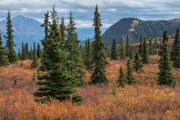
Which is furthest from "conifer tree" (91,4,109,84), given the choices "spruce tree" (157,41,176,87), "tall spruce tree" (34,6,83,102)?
"tall spruce tree" (34,6,83,102)

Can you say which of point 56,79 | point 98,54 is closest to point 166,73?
point 98,54

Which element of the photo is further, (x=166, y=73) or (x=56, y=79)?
(x=166, y=73)

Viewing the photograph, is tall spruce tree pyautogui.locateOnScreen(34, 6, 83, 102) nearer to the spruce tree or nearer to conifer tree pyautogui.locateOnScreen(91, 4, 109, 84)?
conifer tree pyautogui.locateOnScreen(91, 4, 109, 84)

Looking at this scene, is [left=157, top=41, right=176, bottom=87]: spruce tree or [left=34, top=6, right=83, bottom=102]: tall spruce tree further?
[left=157, top=41, right=176, bottom=87]: spruce tree

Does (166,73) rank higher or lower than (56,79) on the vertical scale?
lower

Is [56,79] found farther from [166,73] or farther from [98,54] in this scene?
[166,73]

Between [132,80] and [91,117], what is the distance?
17405 millimetres

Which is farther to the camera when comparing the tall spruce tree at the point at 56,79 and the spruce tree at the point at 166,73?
the spruce tree at the point at 166,73

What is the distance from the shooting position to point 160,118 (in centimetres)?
501

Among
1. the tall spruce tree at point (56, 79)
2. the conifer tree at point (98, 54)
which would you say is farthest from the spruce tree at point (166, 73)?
the tall spruce tree at point (56, 79)

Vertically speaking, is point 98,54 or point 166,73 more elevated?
point 98,54

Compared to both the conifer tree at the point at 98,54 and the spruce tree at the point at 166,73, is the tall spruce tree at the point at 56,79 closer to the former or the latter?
the conifer tree at the point at 98,54

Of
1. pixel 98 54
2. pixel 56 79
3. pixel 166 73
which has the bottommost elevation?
pixel 166 73

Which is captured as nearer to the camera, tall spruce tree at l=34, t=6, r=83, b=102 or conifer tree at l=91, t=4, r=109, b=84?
tall spruce tree at l=34, t=6, r=83, b=102
